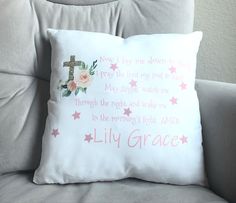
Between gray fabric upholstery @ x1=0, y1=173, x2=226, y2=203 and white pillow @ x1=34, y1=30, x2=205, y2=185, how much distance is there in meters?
0.02

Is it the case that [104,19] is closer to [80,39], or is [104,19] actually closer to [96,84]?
[80,39]

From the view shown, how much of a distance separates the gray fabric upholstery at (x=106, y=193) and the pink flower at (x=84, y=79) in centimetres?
26

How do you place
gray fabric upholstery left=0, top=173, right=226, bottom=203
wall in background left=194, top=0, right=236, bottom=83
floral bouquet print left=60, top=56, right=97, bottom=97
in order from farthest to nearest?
wall in background left=194, top=0, right=236, bottom=83, floral bouquet print left=60, top=56, right=97, bottom=97, gray fabric upholstery left=0, top=173, right=226, bottom=203

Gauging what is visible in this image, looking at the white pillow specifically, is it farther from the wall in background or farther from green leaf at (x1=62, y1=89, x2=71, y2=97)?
the wall in background

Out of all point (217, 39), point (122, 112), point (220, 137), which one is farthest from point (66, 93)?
point (217, 39)

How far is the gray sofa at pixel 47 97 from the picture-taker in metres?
0.86

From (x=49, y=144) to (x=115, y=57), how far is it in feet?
0.92

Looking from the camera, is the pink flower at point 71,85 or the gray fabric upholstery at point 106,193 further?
the pink flower at point 71,85

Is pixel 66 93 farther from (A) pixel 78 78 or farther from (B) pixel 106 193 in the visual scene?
(B) pixel 106 193

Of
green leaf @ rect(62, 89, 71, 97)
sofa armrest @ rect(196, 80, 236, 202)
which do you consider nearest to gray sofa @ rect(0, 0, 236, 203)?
sofa armrest @ rect(196, 80, 236, 202)

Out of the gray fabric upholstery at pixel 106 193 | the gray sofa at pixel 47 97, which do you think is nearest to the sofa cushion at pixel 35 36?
the gray sofa at pixel 47 97

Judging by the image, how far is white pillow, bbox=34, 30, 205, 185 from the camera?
898mm

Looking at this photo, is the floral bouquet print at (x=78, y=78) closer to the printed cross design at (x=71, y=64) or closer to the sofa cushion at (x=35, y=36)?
the printed cross design at (x=71, y=64)

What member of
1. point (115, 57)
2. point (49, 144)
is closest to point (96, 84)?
point (115, 57)
